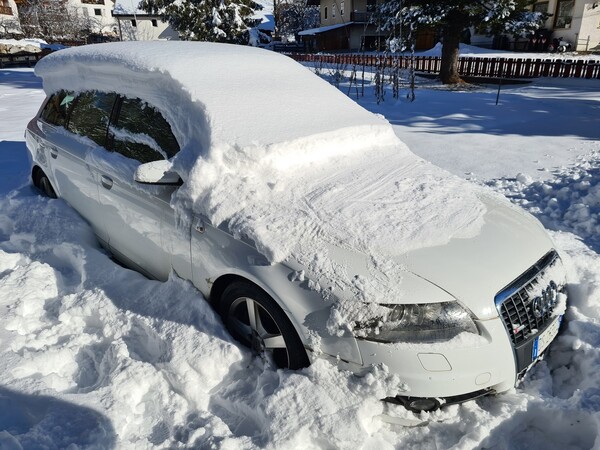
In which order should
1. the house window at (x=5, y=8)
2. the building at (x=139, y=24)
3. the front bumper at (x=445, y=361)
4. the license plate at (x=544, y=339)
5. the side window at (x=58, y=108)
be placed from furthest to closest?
the building at (x=139, y=24)
the house window at (x=5, y=8)
the side window at (x=58, y=108)
the license plate at (x=544, y=339)
the front bumper at (x=445, y=361)

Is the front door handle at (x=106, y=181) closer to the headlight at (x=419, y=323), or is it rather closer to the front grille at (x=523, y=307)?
the headlight at (x=419, y=323)

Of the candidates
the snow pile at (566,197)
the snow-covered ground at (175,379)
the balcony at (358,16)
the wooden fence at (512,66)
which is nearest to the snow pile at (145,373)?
the snow-covered ground at (175,379)

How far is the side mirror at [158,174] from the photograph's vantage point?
247 centimetres

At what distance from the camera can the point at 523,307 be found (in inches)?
84.8

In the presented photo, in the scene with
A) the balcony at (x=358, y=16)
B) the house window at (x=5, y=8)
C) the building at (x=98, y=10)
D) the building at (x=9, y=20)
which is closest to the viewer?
the balcony at (x=358, y=16)

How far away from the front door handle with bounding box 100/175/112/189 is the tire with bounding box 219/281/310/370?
4.12ft

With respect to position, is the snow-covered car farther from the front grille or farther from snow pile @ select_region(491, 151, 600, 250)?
snow pile @ select_region(491, 151, 600, 250)

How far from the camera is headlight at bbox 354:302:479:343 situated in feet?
6.50

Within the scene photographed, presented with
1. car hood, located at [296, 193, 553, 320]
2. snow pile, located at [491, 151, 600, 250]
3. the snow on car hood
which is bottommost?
snow pile, located at [491, 151, 600, 250]

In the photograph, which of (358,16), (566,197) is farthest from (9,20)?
(566,197)

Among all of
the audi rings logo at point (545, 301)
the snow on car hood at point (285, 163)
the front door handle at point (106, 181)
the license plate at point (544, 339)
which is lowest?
the license plate at point (544, 339)

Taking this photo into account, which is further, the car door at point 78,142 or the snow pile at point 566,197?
the snow pile at point 566,197

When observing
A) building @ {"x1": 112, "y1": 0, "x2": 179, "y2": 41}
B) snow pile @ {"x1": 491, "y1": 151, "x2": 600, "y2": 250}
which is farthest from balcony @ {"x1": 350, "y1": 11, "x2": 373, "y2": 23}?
snow pile @ {"x1": 491, "y1": 151, "x2": 600, "y2": 250}

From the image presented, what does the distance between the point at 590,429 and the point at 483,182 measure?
3931 millimetres
